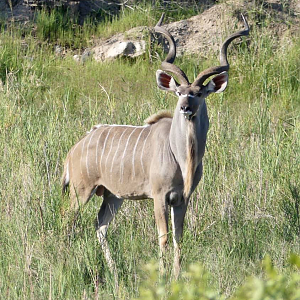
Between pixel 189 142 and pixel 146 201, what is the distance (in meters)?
0.82

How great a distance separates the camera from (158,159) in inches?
151

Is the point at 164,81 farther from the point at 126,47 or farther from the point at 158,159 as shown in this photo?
the point at 126,47

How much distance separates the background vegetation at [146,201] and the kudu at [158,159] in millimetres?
109

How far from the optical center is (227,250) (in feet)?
12.0

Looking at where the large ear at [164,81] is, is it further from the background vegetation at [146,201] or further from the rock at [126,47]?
the rock at [126,47]

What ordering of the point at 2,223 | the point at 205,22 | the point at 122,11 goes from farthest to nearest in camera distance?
the point at 122,11
the point at 205,22
the point at 2,223

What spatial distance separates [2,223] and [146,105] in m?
2.28

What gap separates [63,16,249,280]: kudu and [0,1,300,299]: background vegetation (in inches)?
4.3

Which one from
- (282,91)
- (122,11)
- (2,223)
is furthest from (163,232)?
(122,11)

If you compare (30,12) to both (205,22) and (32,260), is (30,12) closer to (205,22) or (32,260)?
(205,22)

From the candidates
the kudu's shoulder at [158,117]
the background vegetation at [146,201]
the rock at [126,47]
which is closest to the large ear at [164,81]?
the kudu's shoulder at [158,117]

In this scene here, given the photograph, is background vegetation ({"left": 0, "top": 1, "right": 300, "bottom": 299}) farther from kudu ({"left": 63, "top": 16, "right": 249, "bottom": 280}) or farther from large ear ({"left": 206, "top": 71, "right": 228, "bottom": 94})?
large ear ({"left": 206, "top": 71, "right": 228, "bottom": 94})

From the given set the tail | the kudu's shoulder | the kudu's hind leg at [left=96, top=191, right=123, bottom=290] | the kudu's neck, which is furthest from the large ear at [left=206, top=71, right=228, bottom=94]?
the tail

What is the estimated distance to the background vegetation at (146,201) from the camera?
312 centimetres
